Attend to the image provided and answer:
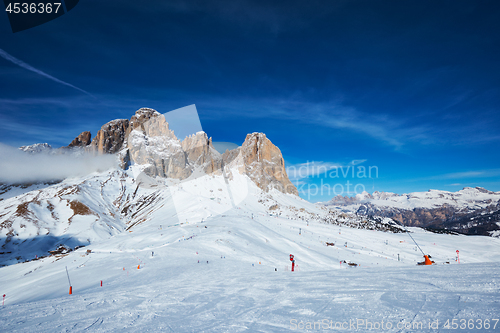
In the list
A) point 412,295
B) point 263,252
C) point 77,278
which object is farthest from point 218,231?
point 412,295

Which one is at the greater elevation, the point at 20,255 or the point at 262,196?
the point at 262,196

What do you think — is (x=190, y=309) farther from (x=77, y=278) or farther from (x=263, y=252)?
(x=263, y=252)

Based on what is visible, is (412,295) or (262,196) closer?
(412,295)

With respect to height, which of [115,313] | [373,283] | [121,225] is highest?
[373,283]

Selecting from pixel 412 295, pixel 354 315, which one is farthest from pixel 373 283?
pixel 354 315

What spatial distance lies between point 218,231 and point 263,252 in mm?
14488

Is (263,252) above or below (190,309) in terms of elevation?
below

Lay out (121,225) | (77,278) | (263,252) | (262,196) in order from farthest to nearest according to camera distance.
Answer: (262,196)
(121,225)
(263,252)
(77,278)

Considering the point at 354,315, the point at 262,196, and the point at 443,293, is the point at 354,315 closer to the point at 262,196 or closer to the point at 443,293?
the point at 443,293

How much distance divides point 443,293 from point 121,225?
657ft

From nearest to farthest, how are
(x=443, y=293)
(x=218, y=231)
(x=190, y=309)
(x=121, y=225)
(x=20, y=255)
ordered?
(x=443, y=293) < (x=190, y=309) < (x=218, y=231) < (x=20, y=255) < (x=121, y=225)

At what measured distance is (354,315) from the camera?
6.80 meters

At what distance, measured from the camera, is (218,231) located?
52.9 m

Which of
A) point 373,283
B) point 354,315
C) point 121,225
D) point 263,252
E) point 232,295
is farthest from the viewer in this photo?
point 121,225
